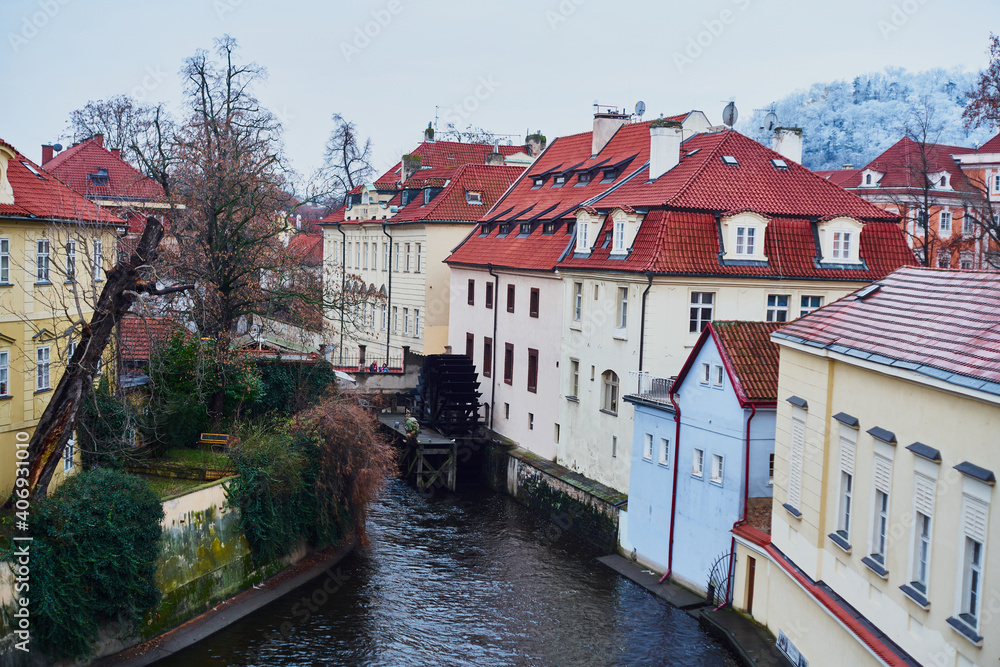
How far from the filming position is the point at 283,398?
89.6ft

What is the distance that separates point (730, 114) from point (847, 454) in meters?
18.0

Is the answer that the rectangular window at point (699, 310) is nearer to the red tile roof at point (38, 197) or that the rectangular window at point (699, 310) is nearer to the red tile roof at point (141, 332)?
the red tile roof at point (141, 332)

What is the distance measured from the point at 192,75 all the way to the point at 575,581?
15067 millimetres

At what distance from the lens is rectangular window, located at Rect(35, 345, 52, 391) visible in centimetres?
1933

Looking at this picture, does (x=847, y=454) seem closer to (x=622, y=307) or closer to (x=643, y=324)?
(x=643, y=324)

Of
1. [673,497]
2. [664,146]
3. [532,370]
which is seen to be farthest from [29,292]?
[664,146]

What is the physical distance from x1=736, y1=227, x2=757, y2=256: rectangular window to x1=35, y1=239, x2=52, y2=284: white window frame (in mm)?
15205

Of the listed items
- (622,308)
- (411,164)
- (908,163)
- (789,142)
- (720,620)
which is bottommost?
(720,620)

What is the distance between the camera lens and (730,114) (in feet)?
94.5

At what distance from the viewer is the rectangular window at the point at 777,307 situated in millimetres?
24375

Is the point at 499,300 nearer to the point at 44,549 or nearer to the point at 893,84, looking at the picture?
the point at 44,549

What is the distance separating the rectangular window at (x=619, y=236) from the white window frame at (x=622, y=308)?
1.06 meters

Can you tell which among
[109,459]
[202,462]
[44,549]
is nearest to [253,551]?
[202,462]

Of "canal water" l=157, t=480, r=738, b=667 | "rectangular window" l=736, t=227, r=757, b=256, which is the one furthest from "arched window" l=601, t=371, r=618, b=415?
"rectangular window" l=736, t=227, r=757, b=256
